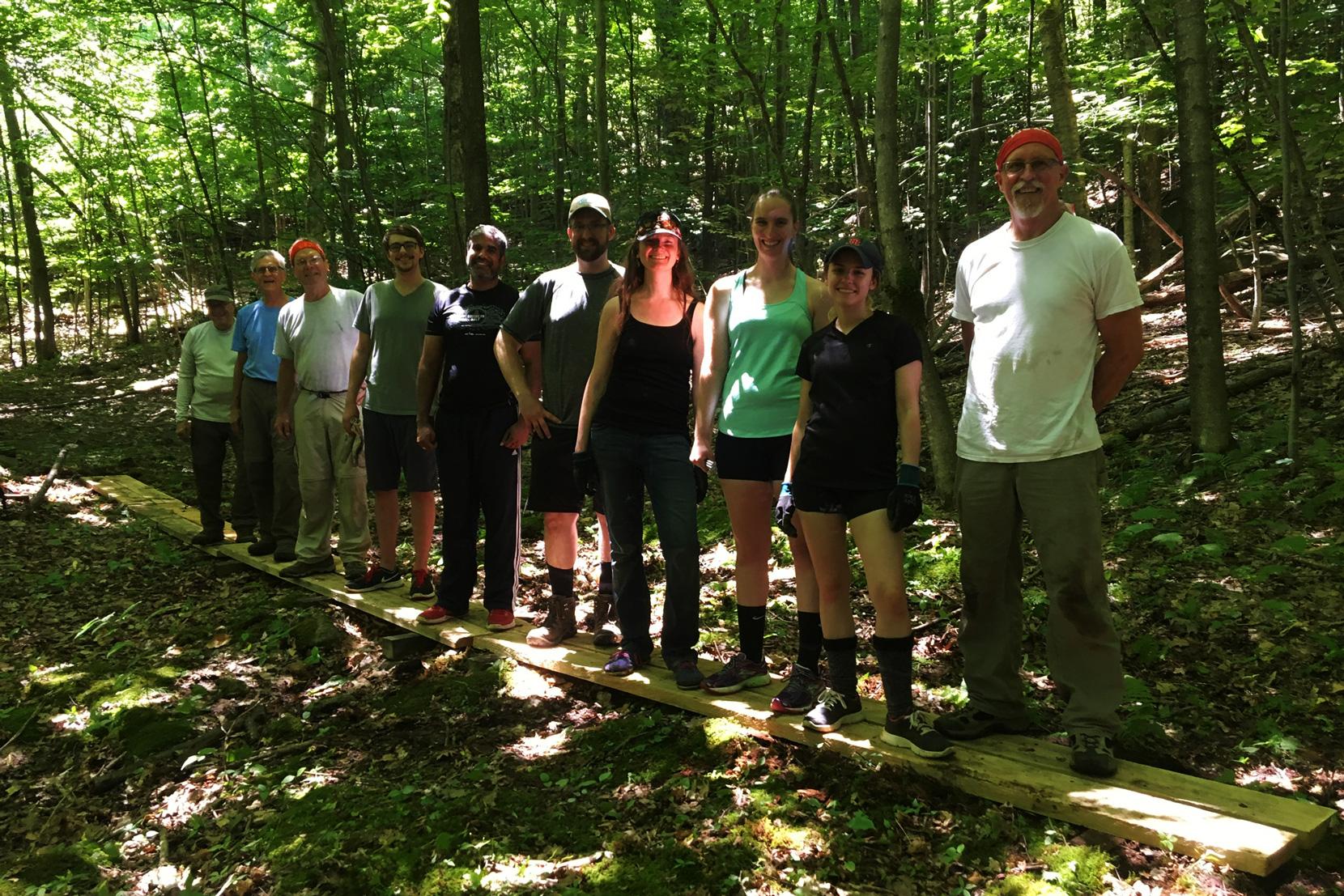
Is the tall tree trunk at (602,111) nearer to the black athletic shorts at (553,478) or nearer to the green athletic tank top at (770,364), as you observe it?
the black athletic shorts at (553,478)

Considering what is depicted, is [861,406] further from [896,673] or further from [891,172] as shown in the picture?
[891,172]

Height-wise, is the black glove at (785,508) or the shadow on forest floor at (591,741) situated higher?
the black glove at (785,508)

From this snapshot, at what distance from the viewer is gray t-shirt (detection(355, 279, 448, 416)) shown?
5.62 meters

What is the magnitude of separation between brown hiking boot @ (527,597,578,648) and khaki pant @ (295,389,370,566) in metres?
2.10

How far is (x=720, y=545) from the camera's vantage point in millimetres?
7199

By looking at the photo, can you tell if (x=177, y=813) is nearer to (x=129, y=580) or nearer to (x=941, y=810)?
(x=941, y=810)

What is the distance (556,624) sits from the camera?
16.4 ft

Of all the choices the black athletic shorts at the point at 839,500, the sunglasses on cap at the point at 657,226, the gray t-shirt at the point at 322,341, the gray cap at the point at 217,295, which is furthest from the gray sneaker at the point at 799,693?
the gray cap at the point at 217,295

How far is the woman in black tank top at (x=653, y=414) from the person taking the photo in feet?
13.7

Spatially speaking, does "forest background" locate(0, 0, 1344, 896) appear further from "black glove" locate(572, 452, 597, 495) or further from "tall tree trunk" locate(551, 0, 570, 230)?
"black glove" locate(572, 452, 597, 495)

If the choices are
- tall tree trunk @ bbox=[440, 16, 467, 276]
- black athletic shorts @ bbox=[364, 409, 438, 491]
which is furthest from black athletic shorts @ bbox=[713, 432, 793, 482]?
tall tree trunk @ bbox=[440, 16, 467, 276]

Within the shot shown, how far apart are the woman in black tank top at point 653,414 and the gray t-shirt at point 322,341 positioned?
2.84 m

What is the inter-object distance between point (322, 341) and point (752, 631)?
155 inches

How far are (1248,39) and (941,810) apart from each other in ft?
21.2
